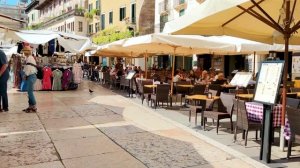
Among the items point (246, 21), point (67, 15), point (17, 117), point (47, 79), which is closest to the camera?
point (246, 21)

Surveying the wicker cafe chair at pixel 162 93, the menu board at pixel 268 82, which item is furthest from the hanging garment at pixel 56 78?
the menu board at pixel 268 82

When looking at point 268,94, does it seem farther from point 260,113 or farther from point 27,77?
point 27,77

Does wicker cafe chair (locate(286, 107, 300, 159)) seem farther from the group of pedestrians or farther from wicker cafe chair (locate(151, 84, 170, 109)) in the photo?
the group of pedestrians

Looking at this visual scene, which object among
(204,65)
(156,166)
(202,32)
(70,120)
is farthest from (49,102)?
(204,65)

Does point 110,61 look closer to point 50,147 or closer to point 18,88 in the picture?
point 18,88

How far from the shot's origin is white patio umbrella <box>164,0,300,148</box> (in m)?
5.70

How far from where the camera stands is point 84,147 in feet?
21.4

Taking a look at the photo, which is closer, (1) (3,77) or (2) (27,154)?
(2) (27,154)

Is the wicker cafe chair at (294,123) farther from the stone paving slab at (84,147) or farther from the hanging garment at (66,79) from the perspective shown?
the hanging garment at (66,79)

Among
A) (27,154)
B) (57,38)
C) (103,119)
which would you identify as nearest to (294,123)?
(27,154)

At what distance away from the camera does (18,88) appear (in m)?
17.8

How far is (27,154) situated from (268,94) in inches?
158

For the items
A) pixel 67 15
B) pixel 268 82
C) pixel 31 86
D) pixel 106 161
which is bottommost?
pixel 106 161

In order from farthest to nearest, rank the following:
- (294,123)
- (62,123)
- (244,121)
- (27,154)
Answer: (62,123), (244,121), (27,154), (294,123)
